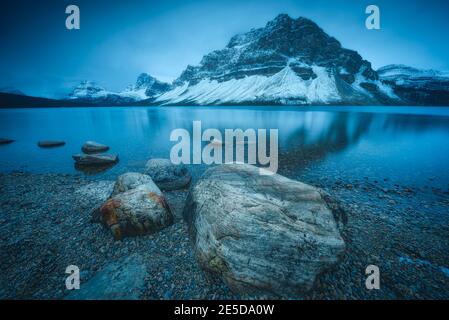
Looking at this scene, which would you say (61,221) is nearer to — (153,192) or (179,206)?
(153,192)

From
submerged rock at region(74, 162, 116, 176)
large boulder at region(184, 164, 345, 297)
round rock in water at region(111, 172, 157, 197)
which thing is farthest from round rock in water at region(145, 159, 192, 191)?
submerged rock at region(74, 162, 116, 176)

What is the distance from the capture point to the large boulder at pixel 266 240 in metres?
5.15

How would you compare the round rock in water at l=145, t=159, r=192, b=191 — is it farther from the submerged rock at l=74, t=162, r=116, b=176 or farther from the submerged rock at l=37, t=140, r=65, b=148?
the submerged rock at l=37, t=140, r=65, b=148

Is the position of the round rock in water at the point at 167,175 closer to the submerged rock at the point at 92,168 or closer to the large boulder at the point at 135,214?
the large boulder at the point at 135,214

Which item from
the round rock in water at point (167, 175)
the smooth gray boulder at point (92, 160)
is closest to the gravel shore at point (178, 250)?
the round rock in water at point (167, 175)

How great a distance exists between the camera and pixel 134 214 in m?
7.19

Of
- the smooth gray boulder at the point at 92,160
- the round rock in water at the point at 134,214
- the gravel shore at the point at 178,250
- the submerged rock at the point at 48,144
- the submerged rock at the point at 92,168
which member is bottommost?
the gravel shore at the point at 178,250

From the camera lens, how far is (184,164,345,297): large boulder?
5.15m

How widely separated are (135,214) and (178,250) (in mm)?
2219

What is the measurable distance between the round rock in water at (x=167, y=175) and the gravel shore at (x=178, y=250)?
3.37ft

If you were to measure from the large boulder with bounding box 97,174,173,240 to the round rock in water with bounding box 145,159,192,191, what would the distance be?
3.73 metres

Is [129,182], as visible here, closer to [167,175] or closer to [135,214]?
[135,214]

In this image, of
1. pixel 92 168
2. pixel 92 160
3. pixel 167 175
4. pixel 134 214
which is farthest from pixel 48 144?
pixel 134 214
